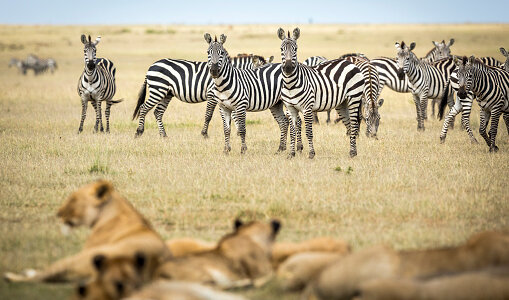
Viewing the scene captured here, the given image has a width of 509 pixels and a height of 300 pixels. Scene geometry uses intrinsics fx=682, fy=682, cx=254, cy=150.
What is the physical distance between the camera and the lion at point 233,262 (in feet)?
16.4

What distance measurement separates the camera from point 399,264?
4832 mm

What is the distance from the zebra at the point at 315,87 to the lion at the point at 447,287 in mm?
8074

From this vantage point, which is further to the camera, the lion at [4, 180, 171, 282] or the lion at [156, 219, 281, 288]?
the lion at [4, 180, 171, 282]

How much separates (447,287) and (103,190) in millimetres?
2819

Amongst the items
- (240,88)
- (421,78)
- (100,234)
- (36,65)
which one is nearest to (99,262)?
(100,234)

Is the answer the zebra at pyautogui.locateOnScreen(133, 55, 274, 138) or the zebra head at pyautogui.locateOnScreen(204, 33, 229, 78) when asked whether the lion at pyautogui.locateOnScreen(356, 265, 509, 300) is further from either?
the zebra at pyautogui.locateOnScreen(133, 55, 274, 138)

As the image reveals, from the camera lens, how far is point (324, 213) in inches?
319

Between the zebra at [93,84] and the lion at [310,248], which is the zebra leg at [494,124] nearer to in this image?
the lion at [310,248]

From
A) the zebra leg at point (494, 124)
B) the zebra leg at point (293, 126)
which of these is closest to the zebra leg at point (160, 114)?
the zebra leg at point (293, 126)

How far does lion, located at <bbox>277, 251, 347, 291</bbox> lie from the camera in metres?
5.12

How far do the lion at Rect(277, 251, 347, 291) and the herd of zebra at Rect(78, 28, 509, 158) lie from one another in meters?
7.17

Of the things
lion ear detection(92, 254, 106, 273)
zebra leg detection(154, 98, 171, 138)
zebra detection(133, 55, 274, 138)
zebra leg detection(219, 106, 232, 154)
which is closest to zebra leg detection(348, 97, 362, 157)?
zebra leg detection(219, 106, 232, 154)

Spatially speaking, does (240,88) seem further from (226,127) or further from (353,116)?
(353,116)

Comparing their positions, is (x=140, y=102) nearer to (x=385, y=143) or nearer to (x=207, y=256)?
(x=385, y=143)
